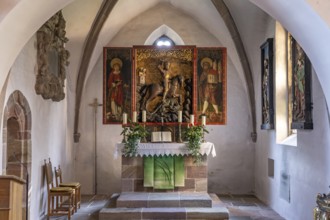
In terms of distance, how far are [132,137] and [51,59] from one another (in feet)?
7.14

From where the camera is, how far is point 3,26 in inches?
175

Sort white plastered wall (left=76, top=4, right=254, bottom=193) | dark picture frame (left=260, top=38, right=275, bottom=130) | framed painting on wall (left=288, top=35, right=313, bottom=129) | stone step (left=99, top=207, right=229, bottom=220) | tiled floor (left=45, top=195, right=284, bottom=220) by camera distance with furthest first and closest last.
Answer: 1. white plastered wall (left=76, top=4, right=254, bottom=193)
2. dark picture frame (left=260, top=38, right=275, bottom=130)
3. tiled floor (left=45, top=195, right=284, bottom=220)
4. stone step (left=99, top=207, right=229, bottom=220)
5. framed painting on wall (left=288, top=35, right=313, bottom=129)

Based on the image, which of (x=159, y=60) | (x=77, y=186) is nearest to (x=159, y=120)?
(x=159, y=60)

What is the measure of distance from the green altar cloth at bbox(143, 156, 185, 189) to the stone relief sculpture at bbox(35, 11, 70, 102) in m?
2.31

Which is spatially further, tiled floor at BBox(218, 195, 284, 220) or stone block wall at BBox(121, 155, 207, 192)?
stone block wall at BBox(121, 155, 207, 192)

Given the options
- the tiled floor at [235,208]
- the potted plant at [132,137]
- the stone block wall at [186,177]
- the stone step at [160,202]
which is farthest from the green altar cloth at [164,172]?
the tiled floor at [235,208]

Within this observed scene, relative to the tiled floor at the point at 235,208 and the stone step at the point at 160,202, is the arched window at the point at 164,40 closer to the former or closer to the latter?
the tiled floor at the point at 235,208

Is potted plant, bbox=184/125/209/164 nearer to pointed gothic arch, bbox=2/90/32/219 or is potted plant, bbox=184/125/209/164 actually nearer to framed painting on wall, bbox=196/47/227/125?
framed painting on wall, bbox=196/47/227/125

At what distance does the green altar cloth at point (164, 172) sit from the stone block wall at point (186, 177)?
11 cm

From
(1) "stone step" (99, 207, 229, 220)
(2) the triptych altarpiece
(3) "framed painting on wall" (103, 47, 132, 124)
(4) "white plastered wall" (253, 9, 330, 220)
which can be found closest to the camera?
(4) "white plastered wall" (253, 9, 330, 220)

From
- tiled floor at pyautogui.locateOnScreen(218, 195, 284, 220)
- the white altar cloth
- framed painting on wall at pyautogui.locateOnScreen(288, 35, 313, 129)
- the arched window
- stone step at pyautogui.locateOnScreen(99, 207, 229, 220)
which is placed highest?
the arched window

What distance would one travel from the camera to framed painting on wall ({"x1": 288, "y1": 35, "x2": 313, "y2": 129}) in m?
6.27

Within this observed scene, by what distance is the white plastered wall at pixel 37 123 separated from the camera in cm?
642

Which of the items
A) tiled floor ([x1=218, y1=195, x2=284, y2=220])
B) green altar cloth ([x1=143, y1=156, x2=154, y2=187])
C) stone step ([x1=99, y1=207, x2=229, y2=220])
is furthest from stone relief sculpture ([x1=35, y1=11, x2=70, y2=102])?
tiled floor ([x1=218, y1=195, x2=284, y2=220])
